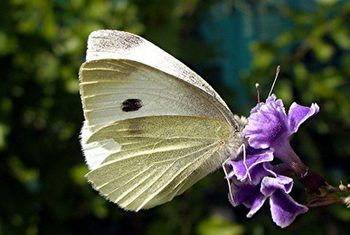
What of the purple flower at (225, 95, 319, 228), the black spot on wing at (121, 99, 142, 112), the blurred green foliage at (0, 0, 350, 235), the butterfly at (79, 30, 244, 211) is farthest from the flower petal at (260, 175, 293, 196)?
the blurred green foliage at (0, 0, 350, 235)

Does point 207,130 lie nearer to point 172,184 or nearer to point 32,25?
point 172,184

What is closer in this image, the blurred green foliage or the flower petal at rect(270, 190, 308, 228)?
the flower petal at rect(270, 190, 308, 228)

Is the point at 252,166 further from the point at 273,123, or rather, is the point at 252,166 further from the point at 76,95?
the point at 76,95

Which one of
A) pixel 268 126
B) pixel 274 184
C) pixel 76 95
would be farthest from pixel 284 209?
pixel 76 95

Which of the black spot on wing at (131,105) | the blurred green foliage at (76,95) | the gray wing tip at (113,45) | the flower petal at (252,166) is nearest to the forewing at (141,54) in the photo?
the gray wing tip at (113,45)

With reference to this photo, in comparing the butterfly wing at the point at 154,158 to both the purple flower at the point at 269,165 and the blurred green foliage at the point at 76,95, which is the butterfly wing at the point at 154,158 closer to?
the purple flower at the point at 269,165

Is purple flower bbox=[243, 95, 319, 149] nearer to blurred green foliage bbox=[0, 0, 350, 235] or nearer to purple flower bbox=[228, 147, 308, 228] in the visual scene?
purple flower bbox=[228, 147, 308, 228]
